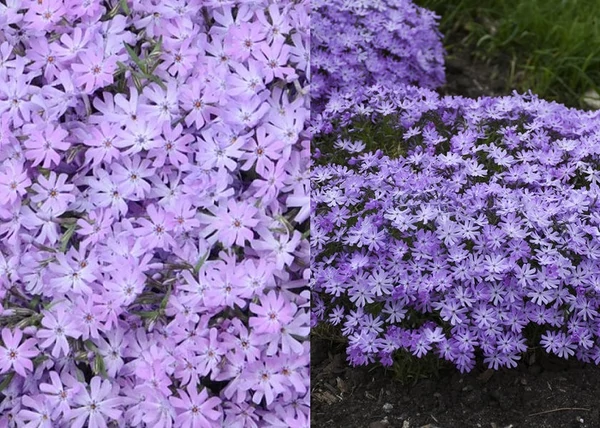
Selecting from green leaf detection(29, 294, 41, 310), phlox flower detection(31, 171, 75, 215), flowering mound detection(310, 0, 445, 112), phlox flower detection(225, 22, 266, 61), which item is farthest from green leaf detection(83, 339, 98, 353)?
flowering mound detection(310, 0, 445, 112)

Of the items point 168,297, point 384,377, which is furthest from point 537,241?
point 168,297

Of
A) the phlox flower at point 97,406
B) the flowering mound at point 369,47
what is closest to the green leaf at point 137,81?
the phlox flower at point 97,406

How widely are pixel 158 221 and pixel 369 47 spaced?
1611mm

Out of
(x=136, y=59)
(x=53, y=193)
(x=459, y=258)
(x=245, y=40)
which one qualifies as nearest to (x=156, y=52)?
(x=136, y=59)

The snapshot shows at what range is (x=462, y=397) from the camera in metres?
1.96

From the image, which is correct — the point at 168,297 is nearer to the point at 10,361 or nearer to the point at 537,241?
the point at 10,361

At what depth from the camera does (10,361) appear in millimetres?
1469

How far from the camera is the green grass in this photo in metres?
3.51

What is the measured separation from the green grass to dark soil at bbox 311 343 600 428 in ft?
5.44

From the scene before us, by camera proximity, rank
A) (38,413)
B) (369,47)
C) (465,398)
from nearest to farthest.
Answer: (38,413) < (465,398) < (369,47)

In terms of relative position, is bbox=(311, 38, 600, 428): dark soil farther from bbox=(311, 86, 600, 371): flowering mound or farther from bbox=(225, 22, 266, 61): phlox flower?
bbox=(225, 22, 266, 61): phlox flower

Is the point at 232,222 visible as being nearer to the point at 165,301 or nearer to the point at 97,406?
the point at 165,301

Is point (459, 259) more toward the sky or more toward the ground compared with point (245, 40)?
more toward the ground

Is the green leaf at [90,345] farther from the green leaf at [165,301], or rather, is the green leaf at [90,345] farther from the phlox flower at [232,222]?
the phlox flower at [232,222]
